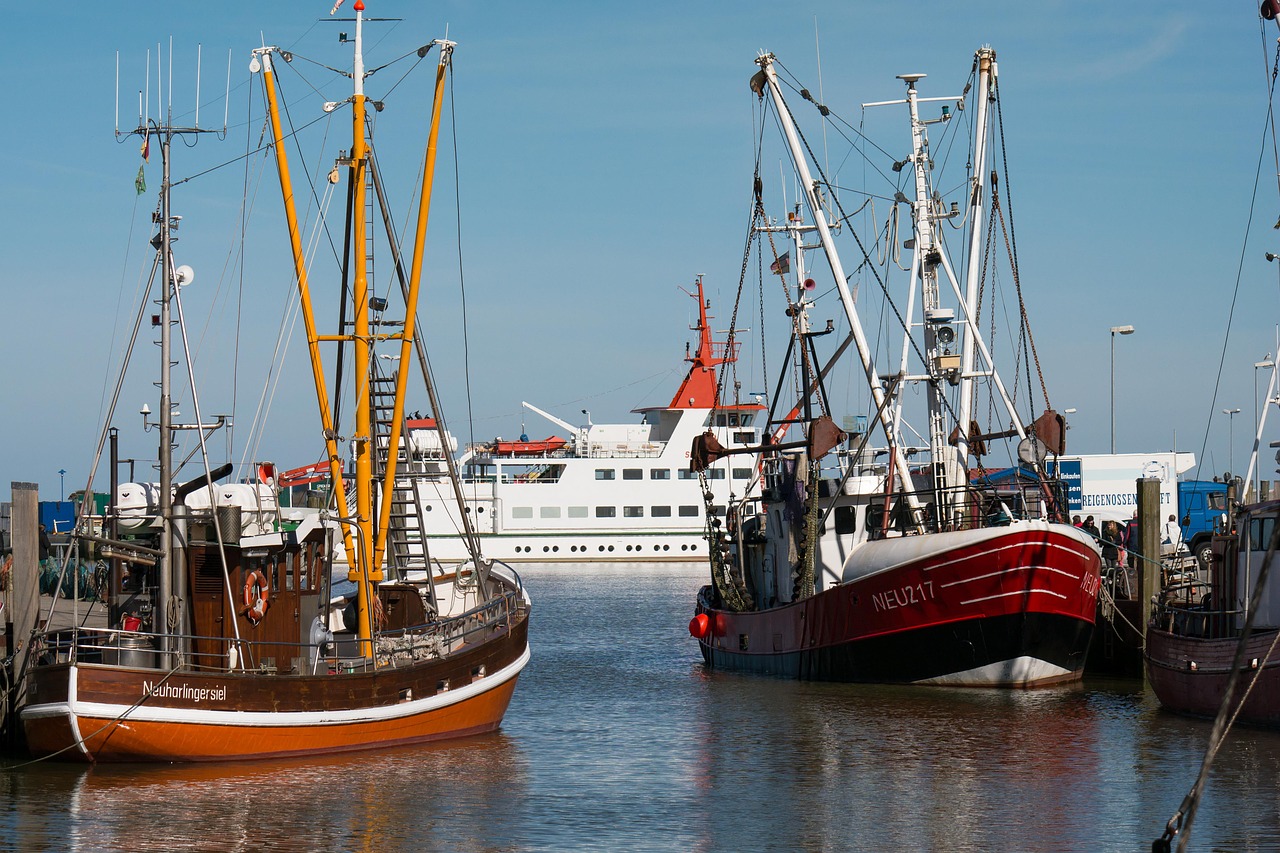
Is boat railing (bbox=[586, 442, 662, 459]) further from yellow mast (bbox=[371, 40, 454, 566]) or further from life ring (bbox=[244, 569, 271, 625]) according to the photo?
life ring (bbox=[244, 569, 271, 625])

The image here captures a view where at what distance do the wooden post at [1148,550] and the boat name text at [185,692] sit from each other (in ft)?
56.9

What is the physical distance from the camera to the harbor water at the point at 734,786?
53.9ft

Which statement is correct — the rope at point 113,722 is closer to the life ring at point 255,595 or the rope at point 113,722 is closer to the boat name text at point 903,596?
the life ring at point 255,595

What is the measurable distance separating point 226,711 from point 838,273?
15.8 meters

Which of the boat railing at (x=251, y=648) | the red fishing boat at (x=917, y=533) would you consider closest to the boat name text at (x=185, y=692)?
the boat railing at (x=251, y=648)

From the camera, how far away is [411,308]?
23047 mm

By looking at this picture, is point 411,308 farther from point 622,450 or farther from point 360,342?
point 622,450

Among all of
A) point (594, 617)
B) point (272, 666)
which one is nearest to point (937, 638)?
point (272, 666)

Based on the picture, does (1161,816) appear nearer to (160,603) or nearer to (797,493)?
(160,603)

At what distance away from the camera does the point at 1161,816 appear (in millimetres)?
17375

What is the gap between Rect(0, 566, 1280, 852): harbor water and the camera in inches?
647

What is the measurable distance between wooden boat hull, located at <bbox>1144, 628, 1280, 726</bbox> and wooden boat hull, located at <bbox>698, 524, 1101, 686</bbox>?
2064 mm

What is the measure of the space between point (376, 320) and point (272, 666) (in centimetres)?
599

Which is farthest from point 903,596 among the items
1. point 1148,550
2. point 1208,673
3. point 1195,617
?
point 1208,673
